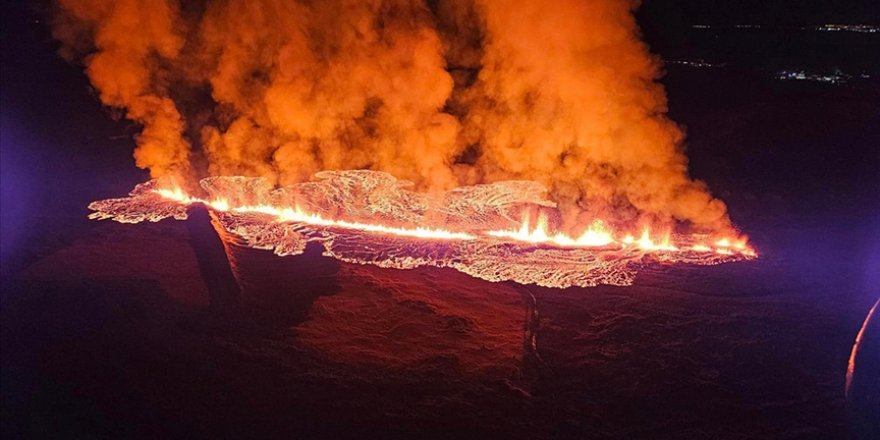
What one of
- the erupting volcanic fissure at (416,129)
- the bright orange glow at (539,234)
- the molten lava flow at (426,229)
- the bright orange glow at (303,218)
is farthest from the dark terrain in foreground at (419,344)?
the bright orange glow at (303,218)

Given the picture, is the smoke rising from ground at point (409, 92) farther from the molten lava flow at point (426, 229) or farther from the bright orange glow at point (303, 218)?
the bright orange glow at point (303, 218)

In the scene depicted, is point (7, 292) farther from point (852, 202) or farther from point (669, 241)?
point (852, 202)

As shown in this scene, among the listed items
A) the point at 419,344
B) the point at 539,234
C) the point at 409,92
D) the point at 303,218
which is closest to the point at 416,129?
the point at 409,92

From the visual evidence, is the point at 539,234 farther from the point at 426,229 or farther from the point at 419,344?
the point at 419,344

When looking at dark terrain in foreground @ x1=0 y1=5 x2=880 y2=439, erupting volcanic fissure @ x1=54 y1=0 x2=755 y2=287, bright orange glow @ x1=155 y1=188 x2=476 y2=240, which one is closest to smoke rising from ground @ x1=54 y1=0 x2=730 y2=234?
erupting volcanic fissure @ x1=54 y1=0 x2=755 y2=287

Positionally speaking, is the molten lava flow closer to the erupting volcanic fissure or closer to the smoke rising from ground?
the erupting volcanic fissure
